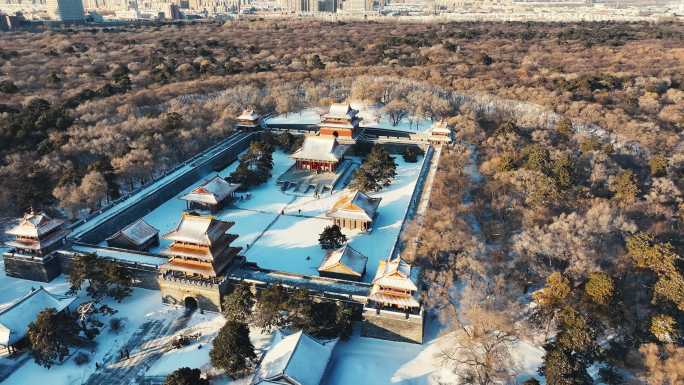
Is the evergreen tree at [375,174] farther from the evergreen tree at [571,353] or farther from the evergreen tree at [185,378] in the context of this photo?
the evergreen tree at [185,378]

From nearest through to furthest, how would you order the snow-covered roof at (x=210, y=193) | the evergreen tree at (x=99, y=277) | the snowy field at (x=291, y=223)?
the evergreen tree at (x=99, y=277) → the snowy field at (x=291, y=223) → the snow-covered roof at (x=210, y=193)

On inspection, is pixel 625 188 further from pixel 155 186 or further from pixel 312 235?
pixel 155 186

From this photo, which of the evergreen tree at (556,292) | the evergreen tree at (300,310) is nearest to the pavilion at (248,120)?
the evergreen tree at (300,310)

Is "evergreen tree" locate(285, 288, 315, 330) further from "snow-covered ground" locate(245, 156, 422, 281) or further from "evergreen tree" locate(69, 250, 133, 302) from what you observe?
"evergreen tree" locate(69, 250, 133, 302)

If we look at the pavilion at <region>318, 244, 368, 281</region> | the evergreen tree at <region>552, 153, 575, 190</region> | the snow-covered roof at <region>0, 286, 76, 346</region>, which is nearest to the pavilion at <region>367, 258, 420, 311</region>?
the pavilion at <region>318, 244, 368, 281</region>

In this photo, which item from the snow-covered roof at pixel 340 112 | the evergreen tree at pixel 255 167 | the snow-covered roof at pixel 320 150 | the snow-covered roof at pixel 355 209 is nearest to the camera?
the snow-covered roof at pixel 355 209

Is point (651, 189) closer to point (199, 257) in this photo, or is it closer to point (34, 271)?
point (199, 257)
